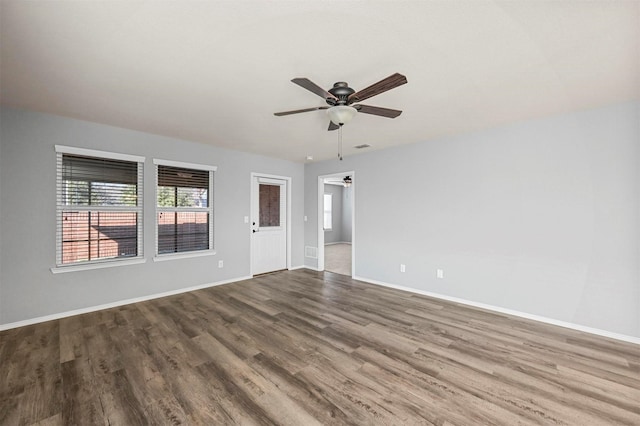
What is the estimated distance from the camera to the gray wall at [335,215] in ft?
35.8

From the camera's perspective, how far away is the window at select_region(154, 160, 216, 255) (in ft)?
14.3

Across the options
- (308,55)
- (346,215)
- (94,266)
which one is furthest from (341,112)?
(346,215)

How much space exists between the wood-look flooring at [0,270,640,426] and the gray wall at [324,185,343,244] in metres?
7.30

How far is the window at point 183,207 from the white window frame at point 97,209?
9.0 inches

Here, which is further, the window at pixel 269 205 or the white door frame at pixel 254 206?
the window at pixel 269 205

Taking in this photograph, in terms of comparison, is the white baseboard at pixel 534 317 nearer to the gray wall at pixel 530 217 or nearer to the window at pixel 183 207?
the gray wall at pixel 530 217

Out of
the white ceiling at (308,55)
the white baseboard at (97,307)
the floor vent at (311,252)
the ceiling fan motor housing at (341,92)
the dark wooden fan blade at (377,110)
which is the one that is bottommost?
the white baseboard at (97,307)

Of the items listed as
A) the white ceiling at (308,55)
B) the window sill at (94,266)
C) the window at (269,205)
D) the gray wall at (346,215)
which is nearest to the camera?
the white ceiling at (308,55)

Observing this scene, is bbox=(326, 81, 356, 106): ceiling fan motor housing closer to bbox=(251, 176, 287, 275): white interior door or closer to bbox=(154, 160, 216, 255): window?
bbox=(154, 160, 216, 255): window

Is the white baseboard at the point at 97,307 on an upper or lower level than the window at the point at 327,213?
lower

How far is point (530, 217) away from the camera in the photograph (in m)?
3.47

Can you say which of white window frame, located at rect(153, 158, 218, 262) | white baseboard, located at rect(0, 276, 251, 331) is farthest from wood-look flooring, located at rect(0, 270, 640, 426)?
white window frame, located at rect(153, 158, 218, 262)

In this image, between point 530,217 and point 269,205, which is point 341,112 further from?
point 269,205

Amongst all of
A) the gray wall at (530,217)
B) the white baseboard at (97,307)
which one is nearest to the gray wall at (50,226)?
the white baseboard at (97,307)
